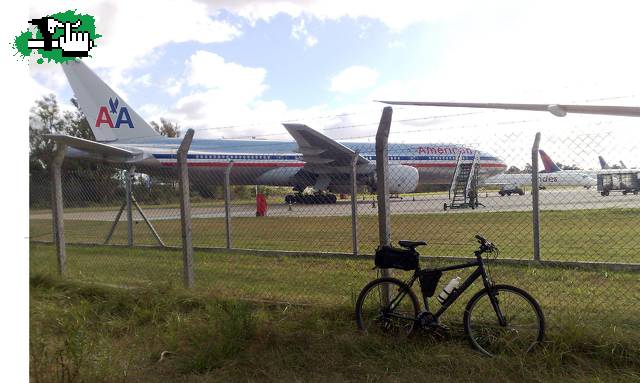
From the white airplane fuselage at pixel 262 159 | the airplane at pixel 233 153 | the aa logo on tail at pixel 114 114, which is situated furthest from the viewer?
the aa logo on tail at pixel 114 114

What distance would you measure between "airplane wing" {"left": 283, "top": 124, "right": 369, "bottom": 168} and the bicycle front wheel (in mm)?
18818

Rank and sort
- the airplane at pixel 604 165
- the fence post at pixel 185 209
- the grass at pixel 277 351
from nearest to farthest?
1. the grass at pixel 277 351
2. the airplane at pixel 604 165
3. the fence post at pixel 185 209

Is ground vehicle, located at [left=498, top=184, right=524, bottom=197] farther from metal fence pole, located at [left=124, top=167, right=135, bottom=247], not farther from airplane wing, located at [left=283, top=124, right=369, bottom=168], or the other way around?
airplane wing, located at [left=283, top=124, right=369, bottom=168]

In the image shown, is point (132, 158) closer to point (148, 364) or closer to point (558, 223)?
point (558, 223)

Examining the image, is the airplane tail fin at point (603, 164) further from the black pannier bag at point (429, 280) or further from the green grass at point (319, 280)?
the black pannier bag at point (429, 280)

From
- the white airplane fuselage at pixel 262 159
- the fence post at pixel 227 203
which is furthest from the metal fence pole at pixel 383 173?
the white airplane fuselage at pixel 262 159

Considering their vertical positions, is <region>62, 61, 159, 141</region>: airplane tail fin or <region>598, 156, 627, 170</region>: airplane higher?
<region>62, 61, 159, 141</region>: airplane tail fin

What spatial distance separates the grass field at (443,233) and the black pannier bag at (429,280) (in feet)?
10.8

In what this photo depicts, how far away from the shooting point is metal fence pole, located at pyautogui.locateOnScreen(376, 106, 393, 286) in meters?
4.46

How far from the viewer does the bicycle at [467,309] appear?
3.86m

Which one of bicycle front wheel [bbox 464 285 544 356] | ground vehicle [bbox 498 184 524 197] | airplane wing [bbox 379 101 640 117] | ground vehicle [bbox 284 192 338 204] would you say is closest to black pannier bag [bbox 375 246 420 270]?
bicycle front wheel [bbox 464 285 544 356]

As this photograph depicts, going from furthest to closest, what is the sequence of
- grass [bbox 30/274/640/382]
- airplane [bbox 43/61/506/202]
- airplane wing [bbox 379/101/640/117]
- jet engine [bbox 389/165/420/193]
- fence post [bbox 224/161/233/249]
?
1. airplane [bbox 43/61/506/202]
2. jet engine [bbox 389/165/420/193]
3. fence post [bbox 224/161/233/249]
4. airplane wing [bbox 379/101/640/117]
5. grass [bbox 30/274/640/382]

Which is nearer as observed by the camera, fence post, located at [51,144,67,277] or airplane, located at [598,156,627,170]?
airplane, located at [598,156,627,170]

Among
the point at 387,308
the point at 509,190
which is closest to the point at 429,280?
the point at 387,308
